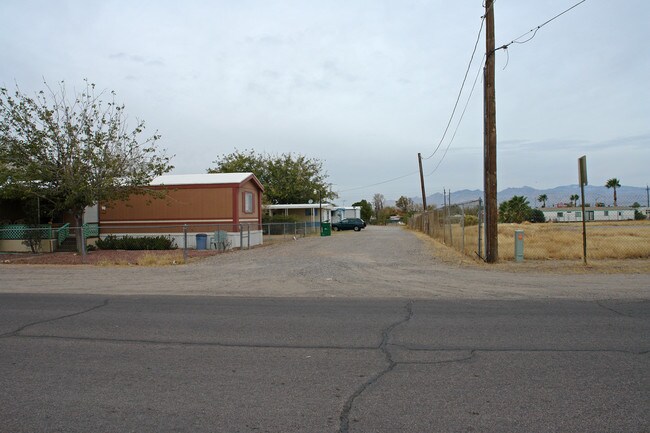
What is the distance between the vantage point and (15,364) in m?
6.03

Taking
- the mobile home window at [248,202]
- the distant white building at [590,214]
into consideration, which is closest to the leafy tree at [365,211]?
the distant white building at [590,214]

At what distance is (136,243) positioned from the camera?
82.8ft

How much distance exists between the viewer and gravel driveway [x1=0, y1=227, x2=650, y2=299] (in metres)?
11.3

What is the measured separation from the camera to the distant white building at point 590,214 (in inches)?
3248

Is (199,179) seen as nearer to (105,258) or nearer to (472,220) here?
(105,258)

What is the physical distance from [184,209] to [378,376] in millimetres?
23301

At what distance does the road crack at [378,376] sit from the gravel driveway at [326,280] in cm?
306

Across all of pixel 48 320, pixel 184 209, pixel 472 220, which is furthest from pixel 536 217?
pixel 48 320

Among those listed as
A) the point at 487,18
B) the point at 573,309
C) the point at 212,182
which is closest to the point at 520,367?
the point at 573,309

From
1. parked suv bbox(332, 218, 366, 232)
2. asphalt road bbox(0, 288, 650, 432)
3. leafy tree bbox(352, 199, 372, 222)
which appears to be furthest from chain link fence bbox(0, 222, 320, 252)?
leafy tree bbox(352, 199, 372, 222)

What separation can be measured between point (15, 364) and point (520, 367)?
554cm

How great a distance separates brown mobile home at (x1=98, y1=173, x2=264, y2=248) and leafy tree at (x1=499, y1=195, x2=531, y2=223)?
1616 inches

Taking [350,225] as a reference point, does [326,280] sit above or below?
below

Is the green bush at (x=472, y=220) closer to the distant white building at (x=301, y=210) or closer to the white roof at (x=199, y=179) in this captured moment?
the white roof at (x=199, y=179)
